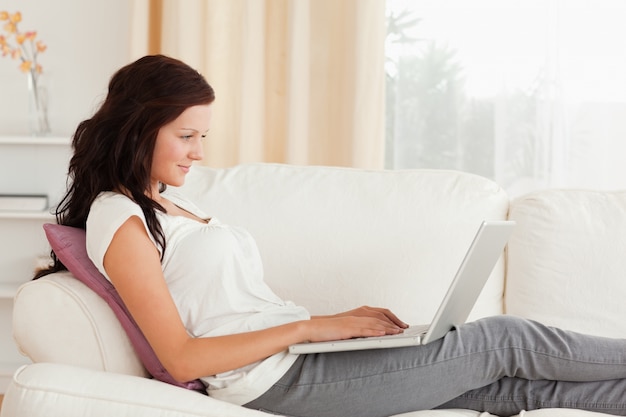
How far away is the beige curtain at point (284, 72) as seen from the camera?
3.12 metres

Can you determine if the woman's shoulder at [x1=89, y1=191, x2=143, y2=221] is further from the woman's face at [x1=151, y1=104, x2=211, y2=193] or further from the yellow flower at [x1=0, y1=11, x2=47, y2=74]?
the yellow flower at [x1=0, y1=11, x2=47, y2=74]

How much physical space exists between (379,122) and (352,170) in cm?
85

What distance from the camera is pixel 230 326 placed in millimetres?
1735

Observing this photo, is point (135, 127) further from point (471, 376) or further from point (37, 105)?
point (37, 105)

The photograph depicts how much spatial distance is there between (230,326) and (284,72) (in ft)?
5.72

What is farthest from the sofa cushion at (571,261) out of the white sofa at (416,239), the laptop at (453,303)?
the laptop at (453,303)

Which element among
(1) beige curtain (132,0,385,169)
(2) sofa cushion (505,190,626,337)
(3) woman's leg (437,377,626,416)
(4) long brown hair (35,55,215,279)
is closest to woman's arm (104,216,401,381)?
(4) long brown hair (35,55,215,279)

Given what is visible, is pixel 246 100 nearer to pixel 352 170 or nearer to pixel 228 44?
pixel 228 44

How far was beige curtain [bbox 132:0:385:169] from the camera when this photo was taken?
123 inches

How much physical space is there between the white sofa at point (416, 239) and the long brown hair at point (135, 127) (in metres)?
0.47

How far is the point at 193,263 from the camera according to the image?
174 centimetres

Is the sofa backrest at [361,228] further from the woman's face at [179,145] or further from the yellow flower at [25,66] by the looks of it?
the yellow flower at [25,66]

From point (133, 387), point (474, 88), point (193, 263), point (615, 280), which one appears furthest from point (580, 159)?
point (133, 387)

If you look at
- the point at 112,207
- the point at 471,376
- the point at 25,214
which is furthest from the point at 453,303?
the point at 25,214
